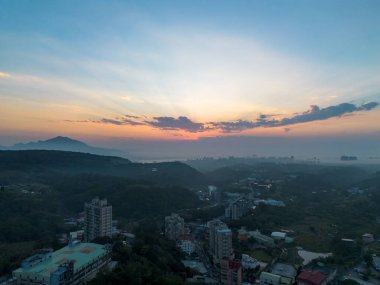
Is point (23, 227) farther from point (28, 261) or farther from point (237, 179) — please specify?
point (237, 179)

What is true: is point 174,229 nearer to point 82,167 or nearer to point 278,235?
point 278,235

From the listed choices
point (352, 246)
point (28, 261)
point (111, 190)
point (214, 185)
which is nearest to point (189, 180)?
point (214, 185)

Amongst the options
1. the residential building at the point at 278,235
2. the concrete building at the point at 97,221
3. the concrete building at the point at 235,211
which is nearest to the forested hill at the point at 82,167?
the concrete building at the point at 235,211

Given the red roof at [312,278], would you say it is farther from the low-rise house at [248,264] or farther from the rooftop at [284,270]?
the low-rise house at [248,264]

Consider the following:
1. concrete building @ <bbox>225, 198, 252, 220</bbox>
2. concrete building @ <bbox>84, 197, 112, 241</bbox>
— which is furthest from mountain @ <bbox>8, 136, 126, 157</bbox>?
concrete building @ <bbox>84, 197, 112, 241</bbox>

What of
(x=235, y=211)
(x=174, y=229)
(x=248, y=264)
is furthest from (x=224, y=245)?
(x=235, y=211)

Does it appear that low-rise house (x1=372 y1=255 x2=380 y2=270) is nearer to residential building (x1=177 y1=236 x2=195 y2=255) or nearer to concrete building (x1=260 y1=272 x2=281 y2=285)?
concrete building (x1=260 y1=272 x2=281 y2=285)

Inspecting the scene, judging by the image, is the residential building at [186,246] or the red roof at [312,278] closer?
the red roof at [312,278]
